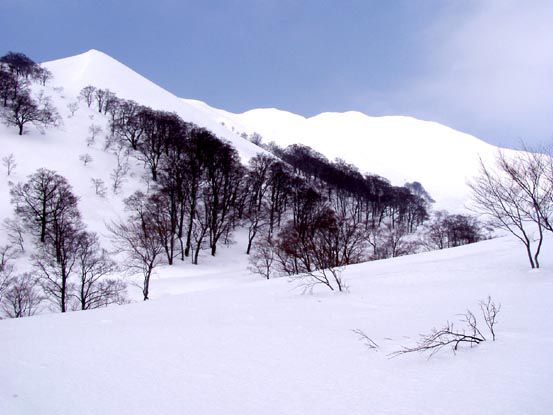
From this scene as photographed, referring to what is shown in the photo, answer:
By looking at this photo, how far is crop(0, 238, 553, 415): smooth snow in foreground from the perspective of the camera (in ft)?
9.04

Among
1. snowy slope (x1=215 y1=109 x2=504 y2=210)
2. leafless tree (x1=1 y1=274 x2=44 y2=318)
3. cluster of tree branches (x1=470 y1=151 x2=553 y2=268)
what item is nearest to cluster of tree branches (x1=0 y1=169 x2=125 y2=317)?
leafless tree (x1=1 y1=274 x2=44 y2=318)

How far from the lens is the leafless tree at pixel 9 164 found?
3051cm

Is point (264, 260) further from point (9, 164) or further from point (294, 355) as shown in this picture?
point (9, 164)

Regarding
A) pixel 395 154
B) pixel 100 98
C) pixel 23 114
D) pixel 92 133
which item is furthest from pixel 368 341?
pixel 395 154

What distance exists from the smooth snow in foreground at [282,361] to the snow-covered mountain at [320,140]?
6131cm

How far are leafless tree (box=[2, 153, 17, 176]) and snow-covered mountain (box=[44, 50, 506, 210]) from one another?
39.7 meters

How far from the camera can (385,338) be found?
14.2 feet

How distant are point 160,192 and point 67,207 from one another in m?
10.2

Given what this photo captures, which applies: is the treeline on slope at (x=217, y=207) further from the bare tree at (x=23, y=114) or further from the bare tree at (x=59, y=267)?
the bare tree at (x=23, y=114)

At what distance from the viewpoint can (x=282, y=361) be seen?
3.75m

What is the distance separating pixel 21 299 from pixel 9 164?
20.8 metres

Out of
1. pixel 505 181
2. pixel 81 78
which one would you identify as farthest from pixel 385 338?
pixel 81 78


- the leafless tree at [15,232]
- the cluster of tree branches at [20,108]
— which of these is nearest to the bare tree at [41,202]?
the leafless tree at [15,232]

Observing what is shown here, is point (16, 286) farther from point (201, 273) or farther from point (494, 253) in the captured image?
point (494, 253)
